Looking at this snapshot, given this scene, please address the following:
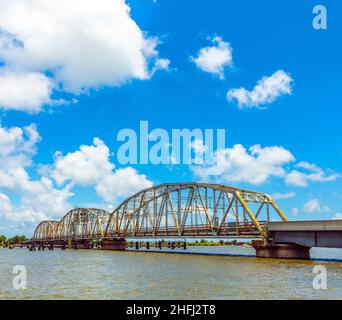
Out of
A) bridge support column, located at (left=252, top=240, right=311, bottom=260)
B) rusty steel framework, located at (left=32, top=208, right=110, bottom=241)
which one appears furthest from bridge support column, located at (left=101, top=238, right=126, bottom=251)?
bridge support column, located at (left=252, top=240, right=311, bottom=260)

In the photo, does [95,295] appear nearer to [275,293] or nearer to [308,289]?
[275,293]

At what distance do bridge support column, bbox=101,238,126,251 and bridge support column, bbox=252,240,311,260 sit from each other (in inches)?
3065

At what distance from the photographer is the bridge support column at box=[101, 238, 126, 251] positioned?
463ft

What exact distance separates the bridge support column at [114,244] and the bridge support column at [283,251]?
7785 centimetres

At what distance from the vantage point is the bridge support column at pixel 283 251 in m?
67.4

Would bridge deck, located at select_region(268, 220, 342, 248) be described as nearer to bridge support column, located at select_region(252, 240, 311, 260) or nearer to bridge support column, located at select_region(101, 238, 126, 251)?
bridge support column, located at select_region(252, 240, 311, 260)

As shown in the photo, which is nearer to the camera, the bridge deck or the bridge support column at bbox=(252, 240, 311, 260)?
the bridge deck

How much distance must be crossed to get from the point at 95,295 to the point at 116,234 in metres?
116

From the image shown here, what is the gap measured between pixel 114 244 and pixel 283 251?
281 ft

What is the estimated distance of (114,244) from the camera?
14300cm

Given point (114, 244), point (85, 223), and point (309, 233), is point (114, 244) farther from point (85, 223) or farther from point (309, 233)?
point (309, 233)

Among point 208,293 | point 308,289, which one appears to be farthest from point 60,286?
point 308,289

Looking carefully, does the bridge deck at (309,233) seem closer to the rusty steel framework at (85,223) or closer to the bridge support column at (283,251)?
the bridge support column at (283,251)
